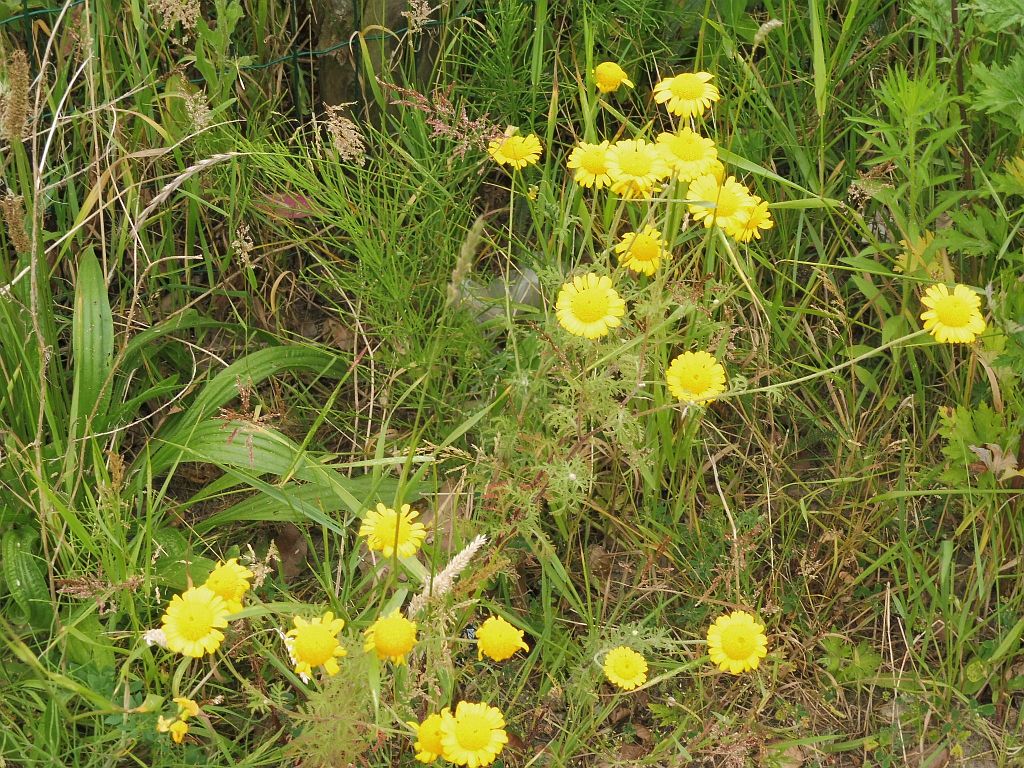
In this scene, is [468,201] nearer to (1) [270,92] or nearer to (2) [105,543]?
(1) [270,92]

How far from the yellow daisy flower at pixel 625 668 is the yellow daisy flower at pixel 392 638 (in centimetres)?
39

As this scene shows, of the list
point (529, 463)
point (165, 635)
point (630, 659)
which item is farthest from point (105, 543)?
point (630, 659)

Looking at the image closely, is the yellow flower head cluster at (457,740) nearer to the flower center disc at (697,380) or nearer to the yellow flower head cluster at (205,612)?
the yellow flower head cluster at (205,612)

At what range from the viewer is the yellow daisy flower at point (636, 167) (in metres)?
1.80

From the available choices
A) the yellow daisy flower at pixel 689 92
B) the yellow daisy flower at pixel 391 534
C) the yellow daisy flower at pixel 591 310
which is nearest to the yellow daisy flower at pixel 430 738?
the yellow daisy flower at pixel 391 534

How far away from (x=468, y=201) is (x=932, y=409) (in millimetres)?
1065

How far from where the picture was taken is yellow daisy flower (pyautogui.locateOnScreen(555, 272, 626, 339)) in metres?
1.65

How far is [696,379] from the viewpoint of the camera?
1.79 meters

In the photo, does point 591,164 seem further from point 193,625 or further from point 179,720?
point 179,720

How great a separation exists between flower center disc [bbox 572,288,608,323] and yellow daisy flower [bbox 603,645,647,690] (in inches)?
21.7

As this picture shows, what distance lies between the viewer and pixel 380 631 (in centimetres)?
147

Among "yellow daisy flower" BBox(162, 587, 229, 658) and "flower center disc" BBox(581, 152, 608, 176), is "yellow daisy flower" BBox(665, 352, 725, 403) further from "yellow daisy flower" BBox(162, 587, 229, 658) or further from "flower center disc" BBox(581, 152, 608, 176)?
"yellow daisy flower" BBox(162, 587, 229, 658)

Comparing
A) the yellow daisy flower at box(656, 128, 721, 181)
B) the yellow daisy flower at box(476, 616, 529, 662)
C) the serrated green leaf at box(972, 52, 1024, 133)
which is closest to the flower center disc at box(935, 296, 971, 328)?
the serrated green leaf at box(972, 52, 1024, 133)

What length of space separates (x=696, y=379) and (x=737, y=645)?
0.44m
